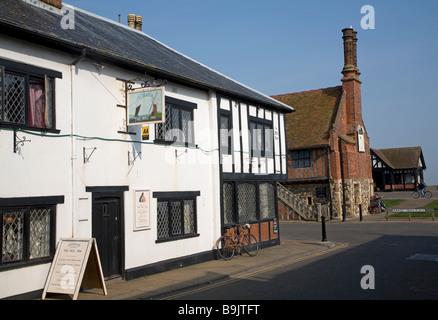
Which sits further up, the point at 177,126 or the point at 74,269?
the point at 177,126

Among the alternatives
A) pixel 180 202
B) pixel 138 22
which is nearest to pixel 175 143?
pixel 180 202

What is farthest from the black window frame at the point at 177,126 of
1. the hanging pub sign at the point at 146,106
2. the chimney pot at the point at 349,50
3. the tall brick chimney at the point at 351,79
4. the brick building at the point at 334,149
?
the chimney pot at the point at 349,50

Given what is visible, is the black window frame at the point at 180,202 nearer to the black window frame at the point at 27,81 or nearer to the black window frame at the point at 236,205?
the black window frame at the point at 236,205

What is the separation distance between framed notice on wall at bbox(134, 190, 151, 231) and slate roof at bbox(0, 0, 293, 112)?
3.44 metres

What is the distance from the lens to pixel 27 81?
936 cm

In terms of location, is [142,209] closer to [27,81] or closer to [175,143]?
[175,143]

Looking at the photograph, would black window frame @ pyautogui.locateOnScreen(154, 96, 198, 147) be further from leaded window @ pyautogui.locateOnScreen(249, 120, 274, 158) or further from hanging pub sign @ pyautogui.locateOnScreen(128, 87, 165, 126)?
leaded window @ pyautogui.locateOnScreen(249, 120, 274, 158)

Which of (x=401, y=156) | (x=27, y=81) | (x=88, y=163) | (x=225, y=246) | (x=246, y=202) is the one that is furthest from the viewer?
(x=401, y=156)

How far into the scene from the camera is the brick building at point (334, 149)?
103ft

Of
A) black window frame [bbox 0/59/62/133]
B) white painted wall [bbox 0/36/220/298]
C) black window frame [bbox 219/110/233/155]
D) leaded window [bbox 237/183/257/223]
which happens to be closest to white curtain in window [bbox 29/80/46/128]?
black window frame [bbox 0/59/62/133]

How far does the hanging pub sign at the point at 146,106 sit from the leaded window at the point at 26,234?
10.2 feet

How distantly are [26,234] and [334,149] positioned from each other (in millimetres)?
25151

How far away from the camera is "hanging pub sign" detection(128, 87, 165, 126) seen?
35.9ft
